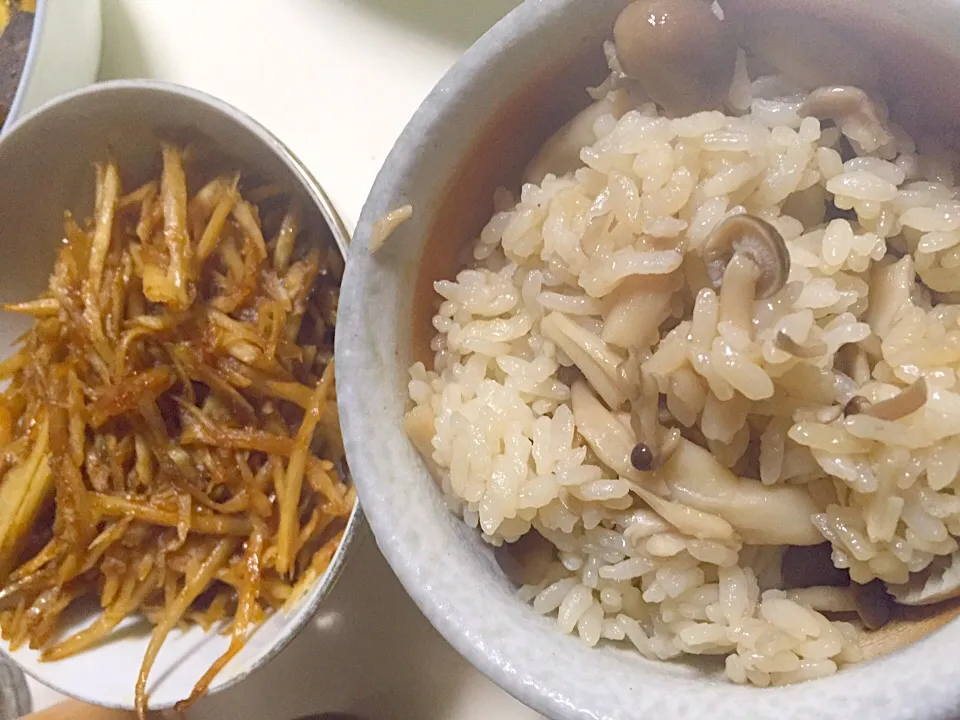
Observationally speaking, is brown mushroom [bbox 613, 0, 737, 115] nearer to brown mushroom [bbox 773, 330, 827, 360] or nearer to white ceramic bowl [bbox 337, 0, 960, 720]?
white ceramic bowl [bbox 337, 0, 960, 720]

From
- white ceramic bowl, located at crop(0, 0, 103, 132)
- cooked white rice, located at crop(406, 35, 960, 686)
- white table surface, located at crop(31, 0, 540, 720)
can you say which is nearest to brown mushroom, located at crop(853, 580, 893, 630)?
cooked white rice, located at crop(406, 35, 960, 686)

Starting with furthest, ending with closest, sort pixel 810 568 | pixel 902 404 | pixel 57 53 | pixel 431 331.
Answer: pixel 57 53
pixel 431 331
pixel 810 568
pixel 902 404

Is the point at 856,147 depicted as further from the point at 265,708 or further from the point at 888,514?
the point at 265,708

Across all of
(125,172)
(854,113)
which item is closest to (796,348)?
(854,113)

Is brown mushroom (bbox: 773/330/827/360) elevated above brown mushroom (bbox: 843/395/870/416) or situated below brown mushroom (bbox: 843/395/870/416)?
above

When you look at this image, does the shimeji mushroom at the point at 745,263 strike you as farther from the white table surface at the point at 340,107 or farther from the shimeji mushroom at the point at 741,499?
the white table surface at the point at 340,107

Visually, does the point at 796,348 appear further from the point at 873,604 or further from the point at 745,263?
the point at 873,604
